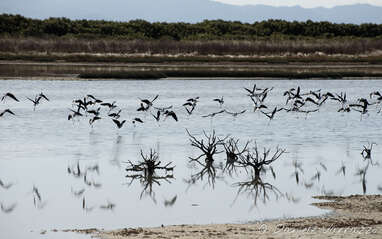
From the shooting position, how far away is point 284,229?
9.28 meters

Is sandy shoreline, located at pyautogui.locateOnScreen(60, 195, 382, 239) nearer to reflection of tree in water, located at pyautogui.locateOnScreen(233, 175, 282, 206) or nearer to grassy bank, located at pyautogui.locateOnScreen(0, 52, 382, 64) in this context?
reflection of tree in water, located at pyautogui.locateOnScreen(233, 175, 282, 206)

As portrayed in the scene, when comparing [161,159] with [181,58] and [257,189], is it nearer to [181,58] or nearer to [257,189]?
[257,189]

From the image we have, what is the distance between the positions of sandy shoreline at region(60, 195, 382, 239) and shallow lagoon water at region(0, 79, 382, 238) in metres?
0.38

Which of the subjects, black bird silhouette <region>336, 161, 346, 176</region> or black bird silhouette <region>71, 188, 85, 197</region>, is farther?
black bird silhouette <region>336, 161, 346, 176</region>

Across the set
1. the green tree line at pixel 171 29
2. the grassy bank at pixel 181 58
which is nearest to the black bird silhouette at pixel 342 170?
the grassy bank at pixel 181 58

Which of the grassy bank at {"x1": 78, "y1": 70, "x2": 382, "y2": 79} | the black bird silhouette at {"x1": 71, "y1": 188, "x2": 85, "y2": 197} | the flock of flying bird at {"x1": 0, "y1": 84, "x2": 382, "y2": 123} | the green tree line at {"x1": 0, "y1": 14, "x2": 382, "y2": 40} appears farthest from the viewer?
the green tree line at {"x1": 0, "y1": 14, "x2": 382, "y2": 40}

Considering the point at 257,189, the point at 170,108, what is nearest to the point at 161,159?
the point at 257,189

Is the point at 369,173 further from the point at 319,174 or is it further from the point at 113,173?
the point at 113,173

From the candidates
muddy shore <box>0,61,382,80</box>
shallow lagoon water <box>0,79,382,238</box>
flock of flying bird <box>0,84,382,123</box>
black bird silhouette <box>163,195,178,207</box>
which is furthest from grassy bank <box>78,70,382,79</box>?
black bird silhouette <box>163,195,178,207</box>

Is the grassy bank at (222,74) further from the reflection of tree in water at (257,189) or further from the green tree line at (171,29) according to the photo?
the reflection of tree in water at (257,189)

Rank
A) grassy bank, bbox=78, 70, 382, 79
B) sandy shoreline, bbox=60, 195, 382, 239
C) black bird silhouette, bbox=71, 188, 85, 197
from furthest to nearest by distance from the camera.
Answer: grassy bank, bbox=78, 70, 382, 79
black bird silhouette, bbox=71, 188, 85, 197
sandy shoreline, bbox=60, 195, 382, 239

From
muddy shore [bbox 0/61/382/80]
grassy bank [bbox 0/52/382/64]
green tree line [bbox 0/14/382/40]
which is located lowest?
muddy shore [bbox 0/61/382/80]

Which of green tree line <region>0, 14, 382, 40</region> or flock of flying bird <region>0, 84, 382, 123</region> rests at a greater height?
green tree line <region>0, 14, 382, 40</region>

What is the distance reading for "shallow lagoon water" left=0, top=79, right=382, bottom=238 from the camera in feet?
33.6
